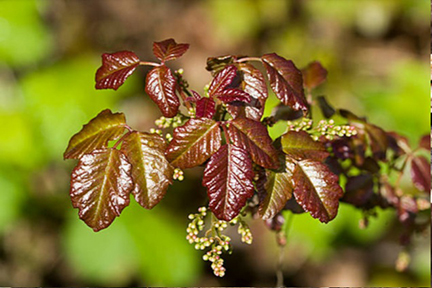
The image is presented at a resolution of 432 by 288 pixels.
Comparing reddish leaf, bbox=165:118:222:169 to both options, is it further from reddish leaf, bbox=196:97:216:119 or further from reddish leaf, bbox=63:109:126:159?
reddish leaf, bbox=63:109:126:159

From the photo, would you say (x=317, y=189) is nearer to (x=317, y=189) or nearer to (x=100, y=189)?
(x=317, y=189)

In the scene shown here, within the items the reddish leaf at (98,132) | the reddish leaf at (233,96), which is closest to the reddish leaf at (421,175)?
the reddish leaf at (233,96)

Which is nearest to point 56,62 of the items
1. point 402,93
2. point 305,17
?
point 305,17

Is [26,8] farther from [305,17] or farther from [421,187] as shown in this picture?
[421,187]

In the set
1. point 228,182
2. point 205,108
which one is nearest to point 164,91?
point 205,108

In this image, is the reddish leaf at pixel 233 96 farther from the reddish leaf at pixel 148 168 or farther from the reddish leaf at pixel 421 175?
the reddish leaf at pixel 421 175

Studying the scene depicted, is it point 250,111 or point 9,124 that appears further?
point 9,124
